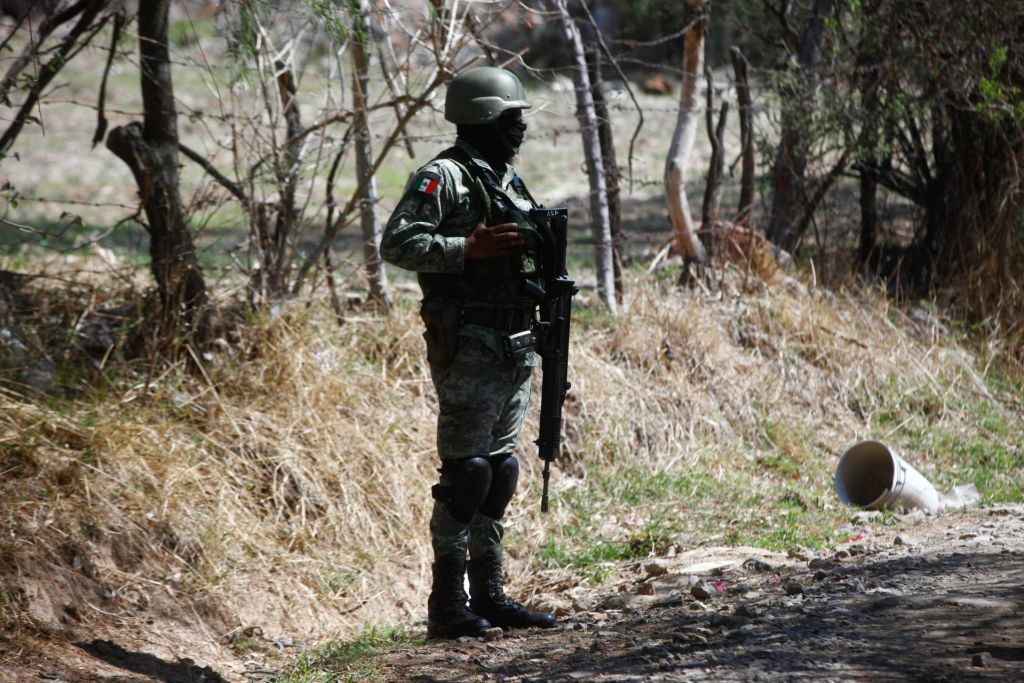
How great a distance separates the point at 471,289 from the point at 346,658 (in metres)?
1.47

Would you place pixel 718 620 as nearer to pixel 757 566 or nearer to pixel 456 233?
pixel 757 566

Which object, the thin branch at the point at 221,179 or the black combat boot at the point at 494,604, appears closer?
the black combat boot at the point at 494,604

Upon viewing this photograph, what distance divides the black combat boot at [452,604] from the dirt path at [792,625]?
0.07 m

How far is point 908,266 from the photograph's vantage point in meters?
9.39

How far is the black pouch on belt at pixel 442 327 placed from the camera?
3.87m

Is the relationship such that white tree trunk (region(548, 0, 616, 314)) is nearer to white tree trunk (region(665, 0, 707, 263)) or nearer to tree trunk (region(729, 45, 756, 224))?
white tree trunk (region(665, 0, 707, 263))

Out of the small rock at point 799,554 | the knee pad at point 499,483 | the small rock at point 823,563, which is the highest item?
the knee pad at point 499,483

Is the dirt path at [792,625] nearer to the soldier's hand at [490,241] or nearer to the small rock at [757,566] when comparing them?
the small rock at [757,566]

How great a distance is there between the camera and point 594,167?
24.1 feet

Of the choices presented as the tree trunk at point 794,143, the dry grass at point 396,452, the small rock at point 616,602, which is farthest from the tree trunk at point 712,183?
the small rock at point 616,602

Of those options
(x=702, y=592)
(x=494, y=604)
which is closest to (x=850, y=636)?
(x=702, y=592)

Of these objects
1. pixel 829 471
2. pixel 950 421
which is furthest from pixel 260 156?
pixel 950 421

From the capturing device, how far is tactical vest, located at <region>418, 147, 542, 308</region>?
388cm

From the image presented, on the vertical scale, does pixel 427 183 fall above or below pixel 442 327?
above
